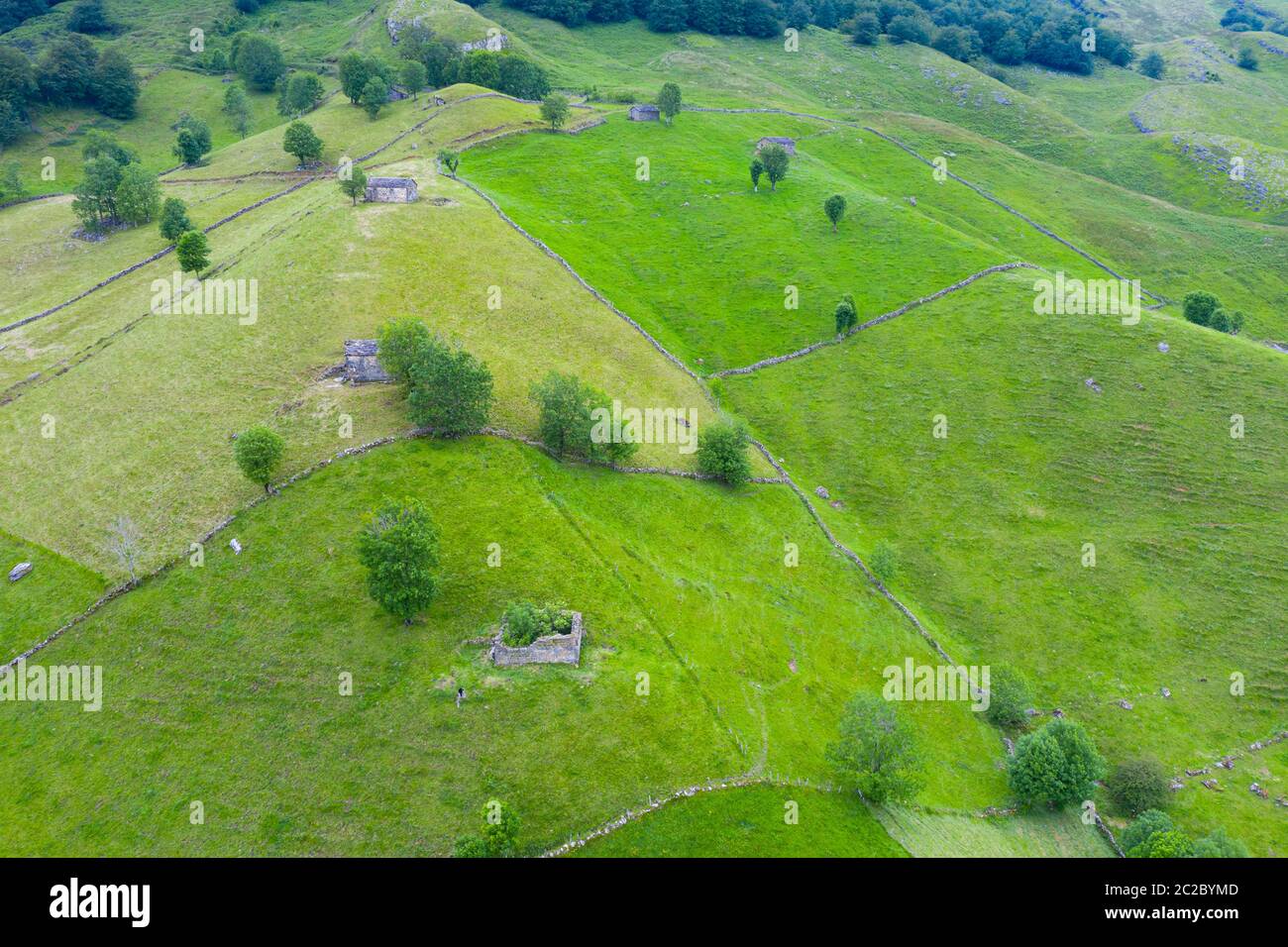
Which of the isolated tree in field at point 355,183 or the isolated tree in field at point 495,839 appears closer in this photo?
the isolated tree in field at point 495,839

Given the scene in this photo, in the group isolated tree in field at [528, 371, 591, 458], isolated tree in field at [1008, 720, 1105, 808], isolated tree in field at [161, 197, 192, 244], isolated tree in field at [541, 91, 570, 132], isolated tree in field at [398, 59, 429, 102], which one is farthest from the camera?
isolated tree in field at [398, 59, 429, 102]

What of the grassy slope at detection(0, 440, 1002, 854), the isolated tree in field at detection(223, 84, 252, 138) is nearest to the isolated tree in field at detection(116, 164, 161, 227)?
the isolated tree in field at detection(223, 84, 252, 138)

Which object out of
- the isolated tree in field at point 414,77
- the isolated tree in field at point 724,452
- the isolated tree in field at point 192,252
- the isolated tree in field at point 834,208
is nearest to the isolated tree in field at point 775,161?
the isolated tree in field at point 834,208

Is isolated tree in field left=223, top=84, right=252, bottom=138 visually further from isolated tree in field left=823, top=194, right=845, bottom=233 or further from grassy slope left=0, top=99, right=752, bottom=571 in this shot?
isolated tree in field left=823, top=194, right=845, bottom=233

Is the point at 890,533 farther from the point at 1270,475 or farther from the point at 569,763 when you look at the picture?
the point at 569,763

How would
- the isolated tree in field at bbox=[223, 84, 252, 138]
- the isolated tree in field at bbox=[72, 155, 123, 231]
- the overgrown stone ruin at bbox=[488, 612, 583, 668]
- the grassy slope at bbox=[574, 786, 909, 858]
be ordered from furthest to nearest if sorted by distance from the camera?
the isolated tree in field at bbox=[223, 84, 252, 138], the isolated tree in field at bbox=[72, 155, 123, 231], the overgrown stone ruin at bbox=[488, 612, 583, 668], the grassy slope at bbox=[574, 786, 909, 858]

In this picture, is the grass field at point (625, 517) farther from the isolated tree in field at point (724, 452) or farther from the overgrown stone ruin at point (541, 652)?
the isolated tree in field at point (724, 452)
